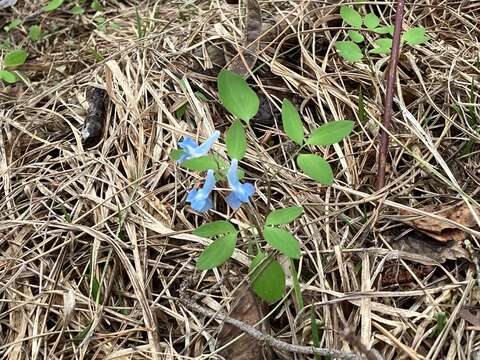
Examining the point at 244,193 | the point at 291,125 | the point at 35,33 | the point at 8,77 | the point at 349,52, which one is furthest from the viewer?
the point at 35,33

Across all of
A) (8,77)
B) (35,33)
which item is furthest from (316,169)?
(35,33)

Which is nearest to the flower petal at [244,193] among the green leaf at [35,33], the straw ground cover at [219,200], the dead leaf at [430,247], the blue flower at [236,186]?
the blue flower at [236,186]

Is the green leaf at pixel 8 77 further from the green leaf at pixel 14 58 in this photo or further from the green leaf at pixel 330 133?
the green leaf at pixel 330 133

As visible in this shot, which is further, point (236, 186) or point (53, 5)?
point (53, 5)

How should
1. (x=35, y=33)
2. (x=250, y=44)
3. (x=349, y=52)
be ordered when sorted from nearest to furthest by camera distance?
(x=349, y=52) < (x=250, y=44) < (x=35, y=33)

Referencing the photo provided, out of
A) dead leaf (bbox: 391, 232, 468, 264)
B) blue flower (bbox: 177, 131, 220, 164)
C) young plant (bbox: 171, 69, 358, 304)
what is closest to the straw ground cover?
dead leaf (bbox: 391, 232, 468, 264)

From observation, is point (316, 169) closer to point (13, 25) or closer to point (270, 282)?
point (270, 282)

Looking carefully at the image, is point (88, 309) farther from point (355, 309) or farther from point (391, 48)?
point (391, 48)

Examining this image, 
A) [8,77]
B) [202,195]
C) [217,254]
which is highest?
[202,195]

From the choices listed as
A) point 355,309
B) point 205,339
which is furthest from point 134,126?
point 355,309
